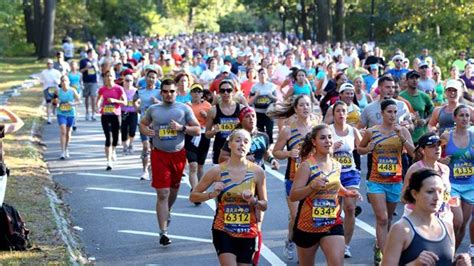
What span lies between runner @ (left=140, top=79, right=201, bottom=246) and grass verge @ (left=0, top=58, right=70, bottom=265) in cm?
125

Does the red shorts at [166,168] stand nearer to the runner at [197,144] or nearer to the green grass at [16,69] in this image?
the runner at [197,144]

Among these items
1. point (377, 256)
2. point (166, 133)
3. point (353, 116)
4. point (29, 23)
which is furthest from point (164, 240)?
point (29, 23)

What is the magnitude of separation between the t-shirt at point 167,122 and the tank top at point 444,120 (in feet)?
10.2

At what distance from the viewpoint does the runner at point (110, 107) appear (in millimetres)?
17938

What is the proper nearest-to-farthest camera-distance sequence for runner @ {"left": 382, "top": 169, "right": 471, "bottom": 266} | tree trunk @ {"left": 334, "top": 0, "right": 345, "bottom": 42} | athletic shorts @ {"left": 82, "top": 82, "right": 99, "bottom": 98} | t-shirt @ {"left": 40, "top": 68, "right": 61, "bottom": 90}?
runner @ {"left": 382, "top": 169, "right": 471, "bottom": 266}
t-shirt @ {"left": 40, "top": 68, "right": 61, "bottom": 90}
athletic shorts @ {"left": 82, "top": 82, "right": 99, "bottom": 98}
tree trunk @ {"left": 334, "top": 0, "right": 345, "bottom": 42}

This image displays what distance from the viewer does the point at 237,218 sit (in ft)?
28.3

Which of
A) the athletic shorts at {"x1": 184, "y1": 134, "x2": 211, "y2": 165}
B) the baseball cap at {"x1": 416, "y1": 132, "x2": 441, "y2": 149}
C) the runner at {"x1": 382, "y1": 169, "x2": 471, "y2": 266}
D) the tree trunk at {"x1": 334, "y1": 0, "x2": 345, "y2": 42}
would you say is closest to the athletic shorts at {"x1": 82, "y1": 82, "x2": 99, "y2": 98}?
the athletic shorts at {"x1": 184, "y1": 134, "x2": 211, "y2": 165}

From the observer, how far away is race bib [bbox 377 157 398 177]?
424 inches

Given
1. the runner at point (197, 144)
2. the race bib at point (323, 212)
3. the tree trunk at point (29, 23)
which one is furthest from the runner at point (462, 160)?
the tree trunk at point (29, 23)

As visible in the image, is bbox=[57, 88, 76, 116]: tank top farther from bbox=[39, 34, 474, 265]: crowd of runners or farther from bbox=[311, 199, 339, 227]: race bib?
bbox=[311, 199, 339, 227]: race bib

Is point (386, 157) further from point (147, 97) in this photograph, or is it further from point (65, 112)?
point (65, 112)

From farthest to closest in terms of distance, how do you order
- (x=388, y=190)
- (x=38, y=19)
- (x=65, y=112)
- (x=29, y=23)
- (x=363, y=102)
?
1. (x=29, y=23)
2. (x=38, y=19)
3. (x=65, y=112)
4. (x=363, y=102)
5. (x=388, y=190)

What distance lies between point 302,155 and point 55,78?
16081 millimetres

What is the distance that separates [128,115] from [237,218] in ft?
35.1
